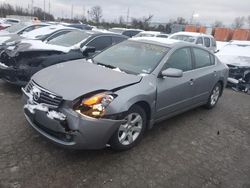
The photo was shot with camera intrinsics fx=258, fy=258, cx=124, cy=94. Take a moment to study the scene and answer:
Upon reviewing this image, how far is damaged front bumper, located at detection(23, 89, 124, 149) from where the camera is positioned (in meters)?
3.01

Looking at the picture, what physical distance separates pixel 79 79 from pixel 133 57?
130 centimetres

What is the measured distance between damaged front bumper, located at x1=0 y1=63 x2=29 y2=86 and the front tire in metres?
2.83

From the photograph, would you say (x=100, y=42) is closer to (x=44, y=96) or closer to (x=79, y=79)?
(x=79, y=79)

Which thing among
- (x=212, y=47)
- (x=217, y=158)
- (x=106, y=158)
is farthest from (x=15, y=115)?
(x=212, y=47)

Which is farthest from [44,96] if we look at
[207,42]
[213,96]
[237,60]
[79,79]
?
[207,42]

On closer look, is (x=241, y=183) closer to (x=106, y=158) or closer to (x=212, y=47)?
(x=106, y=158)

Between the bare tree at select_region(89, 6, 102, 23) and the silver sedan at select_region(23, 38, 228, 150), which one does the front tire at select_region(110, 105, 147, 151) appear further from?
the bare tree at select_region(89, 6, 102, 23)

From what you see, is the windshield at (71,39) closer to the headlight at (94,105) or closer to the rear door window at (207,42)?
the headlight at (94,105)

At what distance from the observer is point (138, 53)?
450 cm

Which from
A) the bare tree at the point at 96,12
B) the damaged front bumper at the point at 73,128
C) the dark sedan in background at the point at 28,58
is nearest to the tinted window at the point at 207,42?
the dark sedan in background at the point at 28,58

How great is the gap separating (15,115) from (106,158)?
2009 millimetres

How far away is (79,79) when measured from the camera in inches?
137

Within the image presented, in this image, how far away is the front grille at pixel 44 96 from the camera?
3125mm

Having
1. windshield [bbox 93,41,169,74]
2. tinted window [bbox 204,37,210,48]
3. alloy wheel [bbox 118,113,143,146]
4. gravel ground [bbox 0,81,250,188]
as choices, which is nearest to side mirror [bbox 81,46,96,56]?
windshield [bbox 93,41,169,74]
